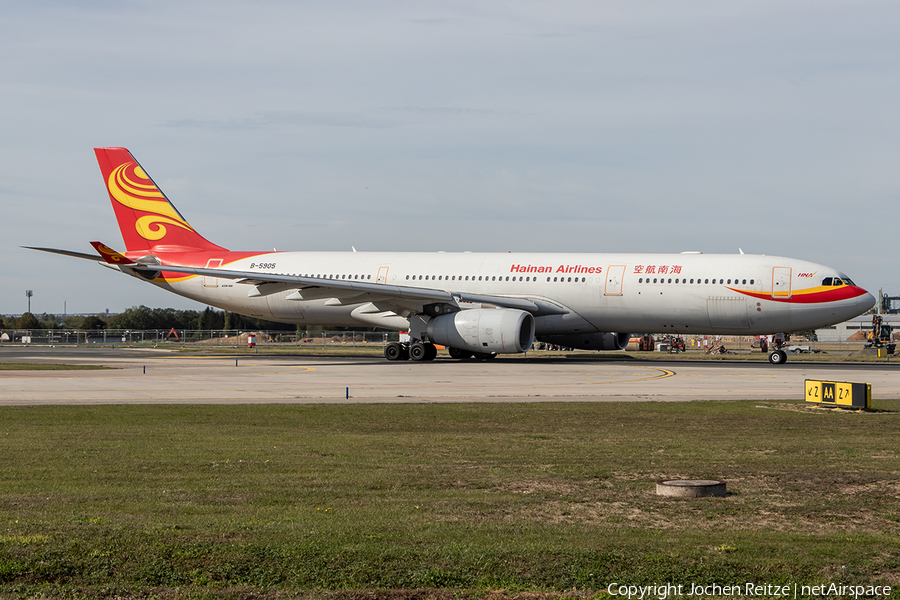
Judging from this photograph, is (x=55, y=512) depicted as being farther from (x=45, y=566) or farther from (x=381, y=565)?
(x=381, y=565)

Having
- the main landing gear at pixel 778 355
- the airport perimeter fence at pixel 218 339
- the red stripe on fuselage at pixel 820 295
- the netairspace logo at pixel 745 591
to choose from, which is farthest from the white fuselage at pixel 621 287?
the netairspace logo at pixel 745 591

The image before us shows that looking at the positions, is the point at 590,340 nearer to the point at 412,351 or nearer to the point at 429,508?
the point at 412,351

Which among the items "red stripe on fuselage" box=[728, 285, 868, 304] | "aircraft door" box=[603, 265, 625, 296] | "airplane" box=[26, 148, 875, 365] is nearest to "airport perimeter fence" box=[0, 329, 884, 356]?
"airplane" box=[26, 148, 875, 365]

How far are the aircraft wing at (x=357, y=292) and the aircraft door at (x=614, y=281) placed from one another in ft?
7.52

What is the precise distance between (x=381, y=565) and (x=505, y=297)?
3287 centimetres

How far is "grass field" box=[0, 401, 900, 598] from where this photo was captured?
677cm

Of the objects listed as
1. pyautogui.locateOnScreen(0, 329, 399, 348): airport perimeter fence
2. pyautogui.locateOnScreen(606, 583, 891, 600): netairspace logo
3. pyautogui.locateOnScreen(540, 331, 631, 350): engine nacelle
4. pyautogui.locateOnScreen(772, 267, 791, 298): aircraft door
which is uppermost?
pyautogui.locateOnScreen(772, 267, 791, 298): aircraft door

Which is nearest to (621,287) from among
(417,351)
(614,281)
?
(614,281)

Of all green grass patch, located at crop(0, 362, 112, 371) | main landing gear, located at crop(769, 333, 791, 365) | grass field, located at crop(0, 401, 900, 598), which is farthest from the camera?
main landing gear, located at crop(769, 333, 791, 365)

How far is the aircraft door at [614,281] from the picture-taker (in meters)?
37.3

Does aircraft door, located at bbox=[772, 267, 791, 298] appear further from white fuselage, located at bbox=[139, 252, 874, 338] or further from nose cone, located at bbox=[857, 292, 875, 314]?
nose cone, located at bbox=[857, 292, 875, 314]

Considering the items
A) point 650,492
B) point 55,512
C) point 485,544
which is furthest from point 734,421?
point 55,512

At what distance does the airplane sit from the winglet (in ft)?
0.33

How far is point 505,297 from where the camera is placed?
1559 inches
